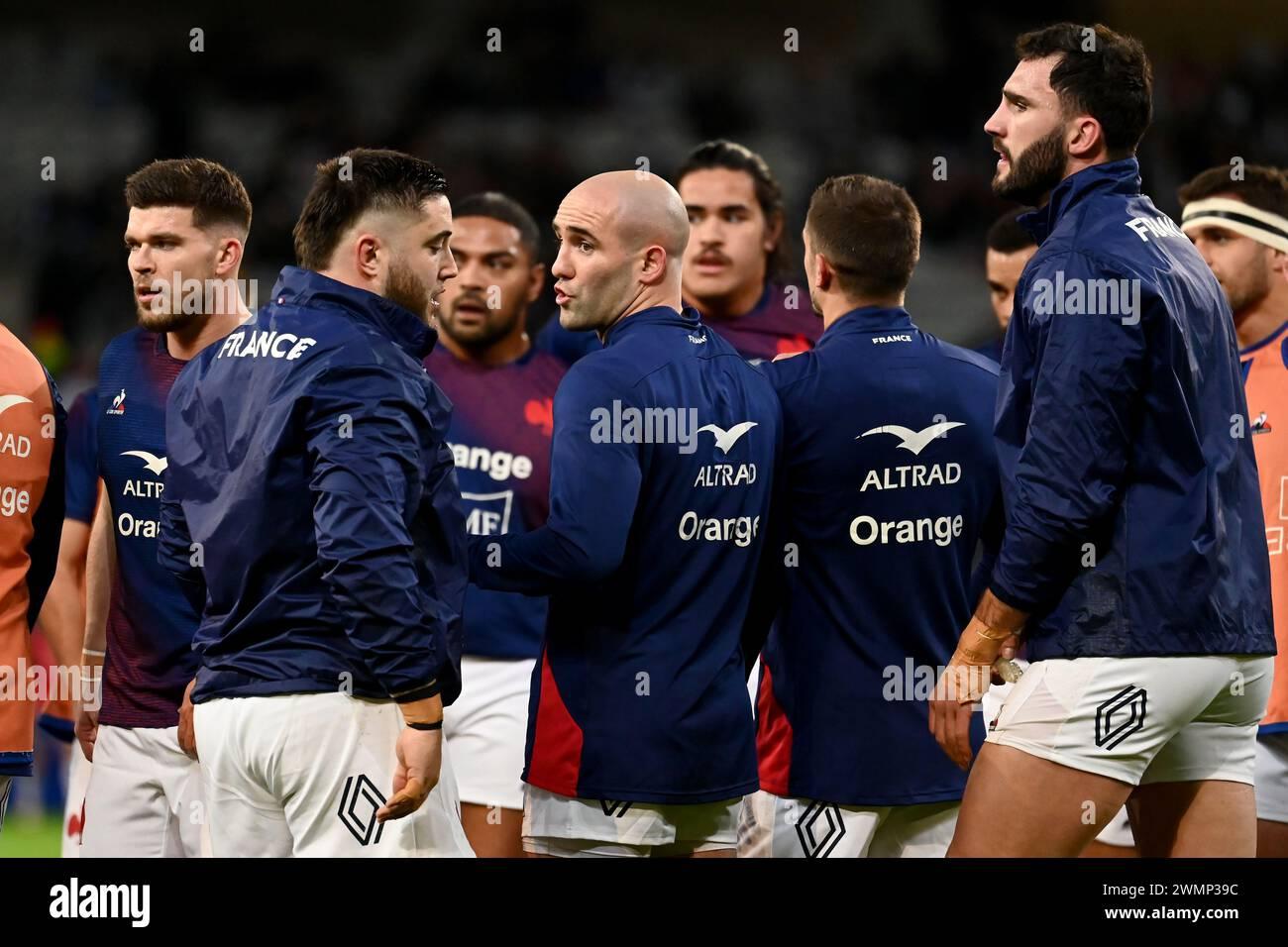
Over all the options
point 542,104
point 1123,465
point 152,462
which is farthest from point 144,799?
point 542,104

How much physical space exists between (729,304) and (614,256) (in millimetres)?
2134

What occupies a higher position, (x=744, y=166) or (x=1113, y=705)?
(x=744, y=166)

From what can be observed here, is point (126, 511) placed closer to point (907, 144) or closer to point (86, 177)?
point (86, 177)

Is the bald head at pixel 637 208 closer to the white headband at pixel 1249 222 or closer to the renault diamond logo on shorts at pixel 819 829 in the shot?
the renault diamond logo on shorts at pixel 819 829

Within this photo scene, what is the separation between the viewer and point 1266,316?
16.0 ft

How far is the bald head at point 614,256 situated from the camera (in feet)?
12.8

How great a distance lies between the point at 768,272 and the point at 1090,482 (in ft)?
10.1

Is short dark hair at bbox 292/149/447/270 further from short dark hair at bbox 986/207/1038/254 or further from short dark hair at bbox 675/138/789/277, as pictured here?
short dark hair at bbox 986/207/1038/254

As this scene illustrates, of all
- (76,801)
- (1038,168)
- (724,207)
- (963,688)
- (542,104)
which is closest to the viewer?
(963,688)

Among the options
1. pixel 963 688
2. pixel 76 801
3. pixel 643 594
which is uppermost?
pixel 643 594

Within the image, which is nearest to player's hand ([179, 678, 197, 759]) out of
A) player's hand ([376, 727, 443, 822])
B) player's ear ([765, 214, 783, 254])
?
player's hand ([376, 727, 443, 822])

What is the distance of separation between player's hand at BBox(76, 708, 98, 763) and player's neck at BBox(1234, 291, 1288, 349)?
12.5ft

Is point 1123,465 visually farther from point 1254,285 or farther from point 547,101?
point 547,101

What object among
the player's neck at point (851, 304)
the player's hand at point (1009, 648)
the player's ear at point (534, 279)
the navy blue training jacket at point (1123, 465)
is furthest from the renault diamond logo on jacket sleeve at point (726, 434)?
the player's ear at point (534, 279)
